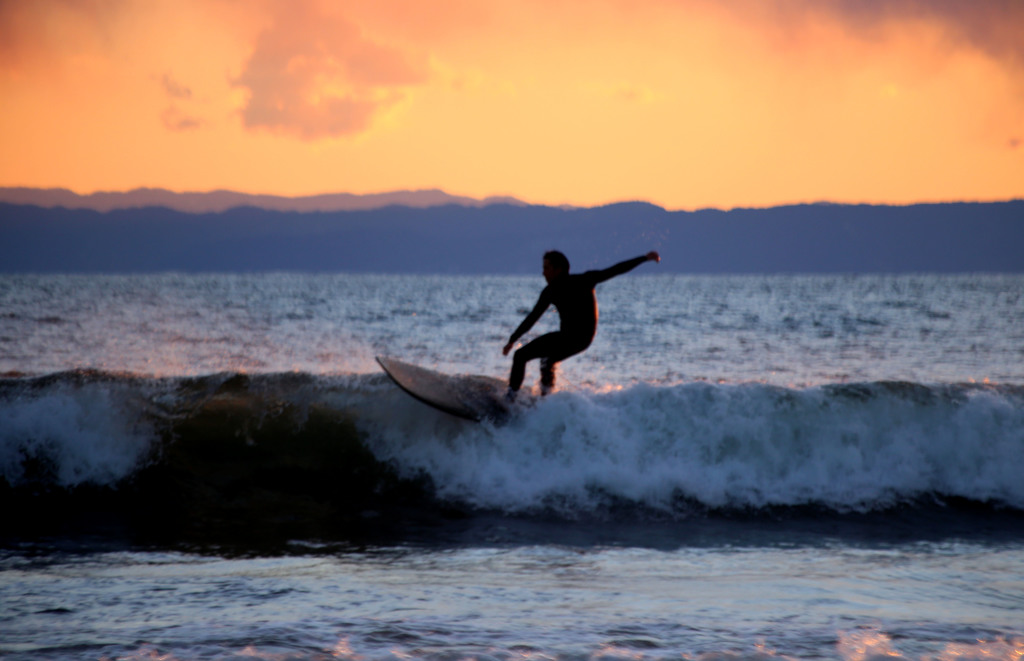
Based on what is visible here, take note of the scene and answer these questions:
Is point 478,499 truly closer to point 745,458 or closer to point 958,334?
point 745,458

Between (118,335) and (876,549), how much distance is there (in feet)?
64.9

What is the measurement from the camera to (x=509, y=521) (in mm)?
7379

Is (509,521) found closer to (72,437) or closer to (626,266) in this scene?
(626,266)

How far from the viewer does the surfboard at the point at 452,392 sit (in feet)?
27.9

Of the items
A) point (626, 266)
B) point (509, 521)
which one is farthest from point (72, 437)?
point (626, 266)

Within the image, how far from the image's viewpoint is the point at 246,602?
4676 millimetres

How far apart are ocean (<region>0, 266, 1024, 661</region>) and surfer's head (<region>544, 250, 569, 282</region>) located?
1.60 m

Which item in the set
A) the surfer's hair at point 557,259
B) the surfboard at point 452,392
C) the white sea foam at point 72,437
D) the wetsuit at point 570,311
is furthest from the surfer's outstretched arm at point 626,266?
the white sea foam at point 72,437

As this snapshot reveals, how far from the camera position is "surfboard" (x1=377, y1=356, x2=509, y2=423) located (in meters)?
8.52

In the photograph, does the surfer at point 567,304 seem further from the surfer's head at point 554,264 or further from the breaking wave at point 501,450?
the breaking wave at point 501,450

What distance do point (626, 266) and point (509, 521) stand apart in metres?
2.57

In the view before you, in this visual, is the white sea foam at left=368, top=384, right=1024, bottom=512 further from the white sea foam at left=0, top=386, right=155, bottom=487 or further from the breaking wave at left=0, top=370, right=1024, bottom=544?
the white sea foam at left=0, top=386, right=155, bottom=487

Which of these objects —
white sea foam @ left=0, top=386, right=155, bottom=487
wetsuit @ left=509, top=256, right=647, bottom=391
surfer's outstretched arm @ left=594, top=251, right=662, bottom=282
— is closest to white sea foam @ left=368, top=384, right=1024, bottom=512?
wetsuit @ left=509, top=256, right=647, bottom=391

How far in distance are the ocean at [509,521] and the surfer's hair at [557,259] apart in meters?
1.65
